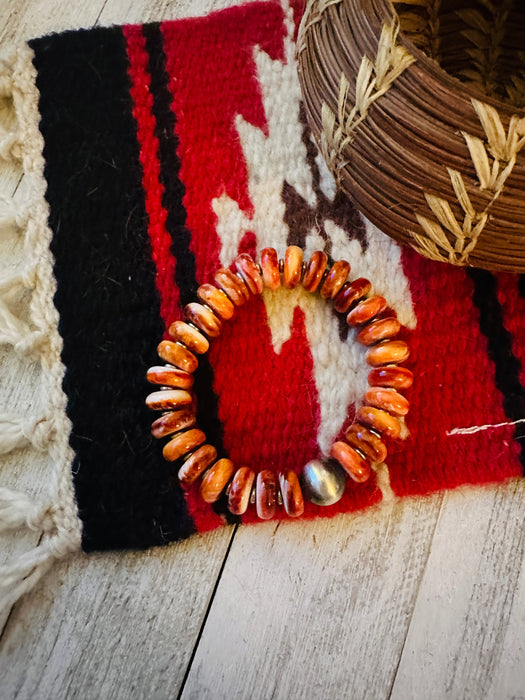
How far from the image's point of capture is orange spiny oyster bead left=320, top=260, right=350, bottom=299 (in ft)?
1.89

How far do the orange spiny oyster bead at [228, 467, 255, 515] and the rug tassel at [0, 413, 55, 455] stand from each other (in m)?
0.18

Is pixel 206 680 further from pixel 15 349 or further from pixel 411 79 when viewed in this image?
pixel 411 79

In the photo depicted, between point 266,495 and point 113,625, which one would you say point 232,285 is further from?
point 113,625

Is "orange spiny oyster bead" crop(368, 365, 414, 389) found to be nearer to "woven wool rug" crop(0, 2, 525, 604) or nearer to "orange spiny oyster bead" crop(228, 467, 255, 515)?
"woven wool rug" crop(0, 2, 525, 604)

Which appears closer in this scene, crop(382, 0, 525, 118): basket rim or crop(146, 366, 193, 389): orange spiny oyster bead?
crop(382, 0, 525, 118): basket rim

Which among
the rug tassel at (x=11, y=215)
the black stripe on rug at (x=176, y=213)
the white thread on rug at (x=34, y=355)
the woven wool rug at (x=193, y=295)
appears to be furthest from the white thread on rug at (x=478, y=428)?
the rug tassel at (x=11, y=215)

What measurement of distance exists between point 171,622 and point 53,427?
0.66ft

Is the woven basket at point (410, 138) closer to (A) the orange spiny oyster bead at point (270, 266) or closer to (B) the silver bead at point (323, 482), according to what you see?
(A) the orange spiny oyster bead at point (270, 266)

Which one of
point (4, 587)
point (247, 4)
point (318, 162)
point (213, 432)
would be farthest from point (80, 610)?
point (247, 4)

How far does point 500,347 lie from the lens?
0.59m

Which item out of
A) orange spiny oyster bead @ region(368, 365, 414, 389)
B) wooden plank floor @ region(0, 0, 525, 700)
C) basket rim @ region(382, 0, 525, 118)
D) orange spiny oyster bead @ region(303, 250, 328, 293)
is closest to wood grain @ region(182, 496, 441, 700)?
wooden plank floor @ region(0, 0, 525, 700)

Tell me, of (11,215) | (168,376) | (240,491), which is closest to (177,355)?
(168,376)

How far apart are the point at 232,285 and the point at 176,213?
113mm

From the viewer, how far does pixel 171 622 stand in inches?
21.8
